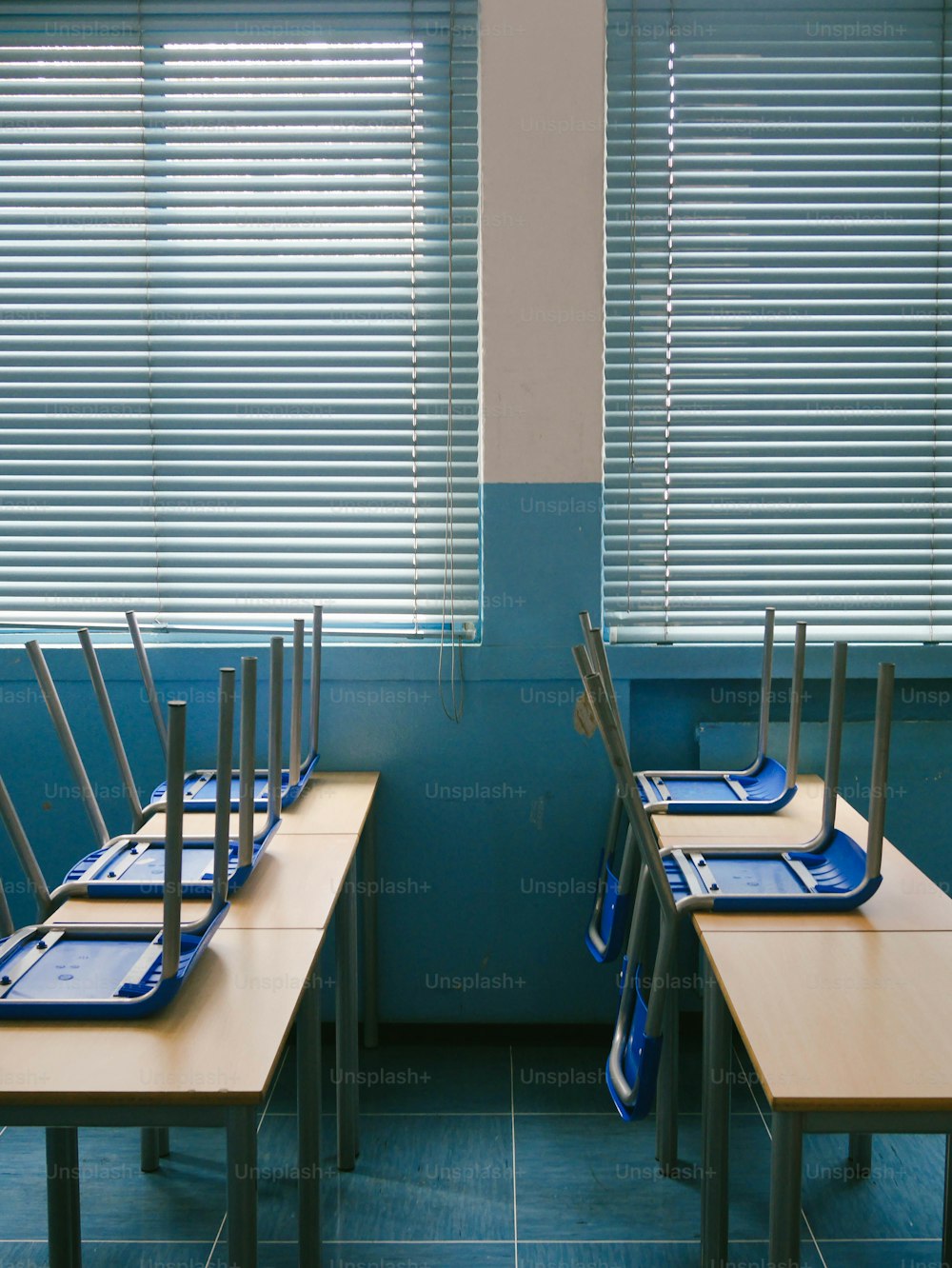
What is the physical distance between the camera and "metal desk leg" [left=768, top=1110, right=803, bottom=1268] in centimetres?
152

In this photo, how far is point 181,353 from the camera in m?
3.22

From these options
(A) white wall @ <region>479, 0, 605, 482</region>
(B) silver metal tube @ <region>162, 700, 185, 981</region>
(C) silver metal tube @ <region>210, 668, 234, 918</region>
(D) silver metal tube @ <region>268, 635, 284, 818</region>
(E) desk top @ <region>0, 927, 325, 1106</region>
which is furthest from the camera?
(A) white wall @ <region>479, 0, 605, 482</region>

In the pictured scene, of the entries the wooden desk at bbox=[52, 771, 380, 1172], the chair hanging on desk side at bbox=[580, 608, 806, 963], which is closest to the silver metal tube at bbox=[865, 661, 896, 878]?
the chair hanging on desk side at bbox=[580, 608, 806, 963]

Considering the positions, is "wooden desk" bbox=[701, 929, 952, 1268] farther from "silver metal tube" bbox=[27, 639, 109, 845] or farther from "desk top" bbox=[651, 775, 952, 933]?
"silver metal tube" bbox=[27, 639, 109, 845]

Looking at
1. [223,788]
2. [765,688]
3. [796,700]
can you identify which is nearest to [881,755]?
[796,700]

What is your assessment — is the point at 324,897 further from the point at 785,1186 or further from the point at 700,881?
the point at 785,1186

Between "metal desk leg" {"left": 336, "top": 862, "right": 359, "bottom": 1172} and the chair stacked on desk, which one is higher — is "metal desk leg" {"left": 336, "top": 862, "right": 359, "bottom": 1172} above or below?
below

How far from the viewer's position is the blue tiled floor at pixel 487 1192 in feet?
7.66

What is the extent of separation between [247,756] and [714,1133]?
1.06 metres

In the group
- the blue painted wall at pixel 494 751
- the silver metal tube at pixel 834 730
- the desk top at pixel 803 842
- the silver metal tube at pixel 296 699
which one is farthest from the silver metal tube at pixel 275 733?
the silver metal tube at pixel 834 730

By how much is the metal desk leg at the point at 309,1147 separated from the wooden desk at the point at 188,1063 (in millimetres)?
183

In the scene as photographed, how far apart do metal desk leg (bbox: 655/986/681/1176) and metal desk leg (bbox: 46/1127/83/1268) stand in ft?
3.97

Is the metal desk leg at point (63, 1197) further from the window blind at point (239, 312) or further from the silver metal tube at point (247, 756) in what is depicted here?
the window blind at point (239, 312)

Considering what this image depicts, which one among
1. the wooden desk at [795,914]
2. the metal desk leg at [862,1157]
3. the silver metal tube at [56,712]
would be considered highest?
the silver metal tube at [56,712]
